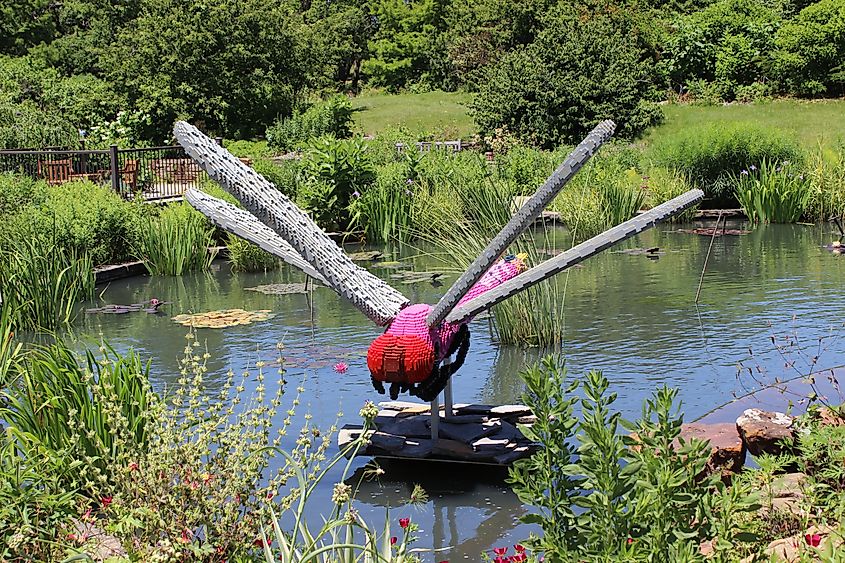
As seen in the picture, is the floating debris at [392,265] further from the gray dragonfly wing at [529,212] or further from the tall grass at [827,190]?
the gray dragonfly wing at [529,212]

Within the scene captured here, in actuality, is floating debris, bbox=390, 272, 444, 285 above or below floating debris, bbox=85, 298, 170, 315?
above

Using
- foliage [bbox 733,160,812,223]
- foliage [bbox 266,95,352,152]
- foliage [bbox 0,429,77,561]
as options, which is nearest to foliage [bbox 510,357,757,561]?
foliage [bbox 0,429,77,561]

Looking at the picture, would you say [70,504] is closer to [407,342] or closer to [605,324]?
[407,342]

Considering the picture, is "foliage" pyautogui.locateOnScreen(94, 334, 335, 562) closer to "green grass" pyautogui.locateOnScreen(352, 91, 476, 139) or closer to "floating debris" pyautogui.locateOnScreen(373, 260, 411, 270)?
"floating debris" pyautogui.locateOnScreen(373, 260, 411, 270)

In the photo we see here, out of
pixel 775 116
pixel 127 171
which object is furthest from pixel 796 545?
pixel 775 116

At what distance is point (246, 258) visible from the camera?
12.6 meters

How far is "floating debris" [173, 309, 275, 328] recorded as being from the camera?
30.3 feet

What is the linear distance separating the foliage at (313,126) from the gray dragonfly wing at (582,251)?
21.7 meters

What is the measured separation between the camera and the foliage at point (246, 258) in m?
12.6

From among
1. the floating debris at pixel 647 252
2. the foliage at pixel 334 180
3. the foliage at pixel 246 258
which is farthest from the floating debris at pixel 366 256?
the floating debris at pixel 647 252

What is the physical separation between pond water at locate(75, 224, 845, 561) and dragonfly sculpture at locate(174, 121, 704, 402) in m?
0.59

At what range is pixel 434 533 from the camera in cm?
456

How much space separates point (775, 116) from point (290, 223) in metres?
24.6

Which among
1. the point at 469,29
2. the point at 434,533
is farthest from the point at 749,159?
the point at 469,29
